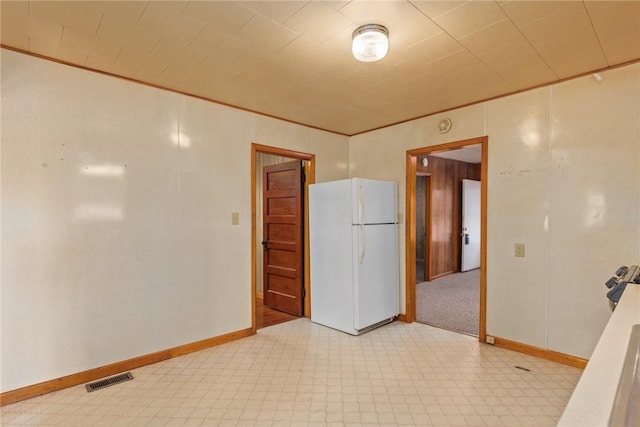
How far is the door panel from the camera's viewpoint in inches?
278

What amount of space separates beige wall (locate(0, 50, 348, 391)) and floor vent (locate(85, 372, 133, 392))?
13 cm

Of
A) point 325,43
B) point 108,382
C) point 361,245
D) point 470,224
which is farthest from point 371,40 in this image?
point 470,224

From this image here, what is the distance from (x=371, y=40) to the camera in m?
1.91

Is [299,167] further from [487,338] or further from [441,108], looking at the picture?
[487,338]

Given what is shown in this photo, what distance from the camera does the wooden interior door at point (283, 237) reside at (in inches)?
164

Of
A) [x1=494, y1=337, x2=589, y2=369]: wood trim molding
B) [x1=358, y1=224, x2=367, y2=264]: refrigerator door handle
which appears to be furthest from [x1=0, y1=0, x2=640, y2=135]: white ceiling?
[x1=494, y1=337, x2=589, y2=369]: wood trim molding

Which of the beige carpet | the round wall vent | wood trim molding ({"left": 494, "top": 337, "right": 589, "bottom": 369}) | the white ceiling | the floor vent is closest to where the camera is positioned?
the white ceiling

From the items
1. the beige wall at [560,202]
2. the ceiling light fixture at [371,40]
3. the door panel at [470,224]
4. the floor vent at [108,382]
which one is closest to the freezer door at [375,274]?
the beige wall at [560,202]

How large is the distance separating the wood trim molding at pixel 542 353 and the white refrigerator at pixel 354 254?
119cm

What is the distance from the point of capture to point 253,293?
3.50 meters

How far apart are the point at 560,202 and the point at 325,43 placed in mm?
2341

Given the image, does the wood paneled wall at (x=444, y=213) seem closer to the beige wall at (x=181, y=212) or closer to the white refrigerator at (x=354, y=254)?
the white refrigerator at (x=354, y=254)

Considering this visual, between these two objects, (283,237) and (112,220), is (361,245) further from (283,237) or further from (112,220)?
(112,220)

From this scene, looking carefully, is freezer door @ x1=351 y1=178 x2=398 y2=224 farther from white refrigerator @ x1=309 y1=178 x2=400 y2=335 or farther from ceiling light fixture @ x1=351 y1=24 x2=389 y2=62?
ceiling light fixture @ x1=351 y1=24 x2=389 y2=62
